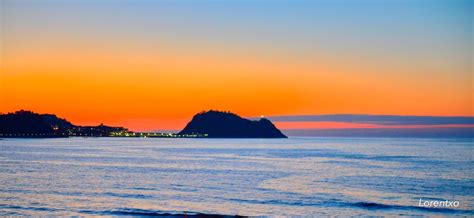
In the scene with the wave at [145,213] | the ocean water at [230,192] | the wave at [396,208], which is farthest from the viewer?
the wave at [396,208]

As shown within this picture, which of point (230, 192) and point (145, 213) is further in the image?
point (230, 192)

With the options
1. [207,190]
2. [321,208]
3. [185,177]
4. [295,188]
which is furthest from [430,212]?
[185,177]

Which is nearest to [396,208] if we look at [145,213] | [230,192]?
[230,192]

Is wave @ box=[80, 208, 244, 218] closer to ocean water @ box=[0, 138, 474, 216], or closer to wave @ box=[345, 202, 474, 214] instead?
ocean water @ box=[0, 138, 474, 216]

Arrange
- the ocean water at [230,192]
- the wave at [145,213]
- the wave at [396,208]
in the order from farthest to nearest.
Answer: the wave at [396,208], the ocean water at [230,192], the wave at [145,213]

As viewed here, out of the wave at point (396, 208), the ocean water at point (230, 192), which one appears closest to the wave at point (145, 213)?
the ocean water at point (230, 192)

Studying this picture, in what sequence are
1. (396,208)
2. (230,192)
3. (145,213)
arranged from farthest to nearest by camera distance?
1. (230,192)
2. (396,208)
3. (145,213)

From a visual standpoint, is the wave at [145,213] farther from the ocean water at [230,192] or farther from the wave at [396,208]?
the wave at [396,208]

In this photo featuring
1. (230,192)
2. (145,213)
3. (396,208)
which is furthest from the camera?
(230,192)

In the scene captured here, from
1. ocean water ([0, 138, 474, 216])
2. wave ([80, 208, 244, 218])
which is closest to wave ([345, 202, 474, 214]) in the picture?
ocean water ([0, 138, 474, 216])

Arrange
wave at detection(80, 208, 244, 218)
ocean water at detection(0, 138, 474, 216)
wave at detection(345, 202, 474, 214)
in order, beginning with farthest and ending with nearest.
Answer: wave at detection(345, 202, 474, 214) < ocean water at detection(0, 138, 474, 216) < wave at detection(80, 208, 244, 218)

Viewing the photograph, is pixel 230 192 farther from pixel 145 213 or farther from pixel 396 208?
pixel 396 208

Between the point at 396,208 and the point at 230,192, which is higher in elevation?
the point at 230,192

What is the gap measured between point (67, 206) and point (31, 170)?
37363mm
